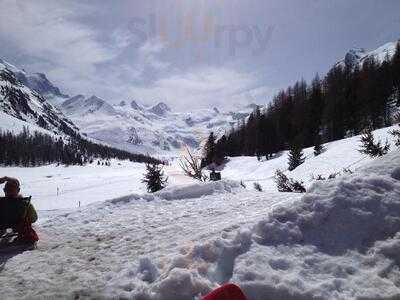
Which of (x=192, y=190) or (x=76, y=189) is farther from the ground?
(x=192, y=190)

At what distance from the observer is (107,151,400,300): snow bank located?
194 inches

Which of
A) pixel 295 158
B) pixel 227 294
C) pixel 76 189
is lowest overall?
pixel 76 189

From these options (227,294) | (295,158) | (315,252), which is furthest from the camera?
(295,158)

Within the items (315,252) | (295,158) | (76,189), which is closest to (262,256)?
(315,252)

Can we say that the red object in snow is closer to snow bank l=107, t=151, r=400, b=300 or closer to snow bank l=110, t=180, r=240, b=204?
snow bank l=107, t=151, r=400, b=300

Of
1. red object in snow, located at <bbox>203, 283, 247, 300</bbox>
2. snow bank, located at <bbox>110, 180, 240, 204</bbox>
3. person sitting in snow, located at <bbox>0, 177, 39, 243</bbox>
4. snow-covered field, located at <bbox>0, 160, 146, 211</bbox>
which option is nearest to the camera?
red object in snow, located at <bbox>203, 283, 247, 300</bbox>

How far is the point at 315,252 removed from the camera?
5551 millimetres

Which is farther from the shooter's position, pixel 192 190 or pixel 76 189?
pixel 76 189

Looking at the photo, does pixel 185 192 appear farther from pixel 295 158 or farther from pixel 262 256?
pixel 295 158

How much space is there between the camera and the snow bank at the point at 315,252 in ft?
16.2

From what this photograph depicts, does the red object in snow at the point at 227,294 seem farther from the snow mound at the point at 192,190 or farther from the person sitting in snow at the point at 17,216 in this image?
the snow mound at the point at 192,190

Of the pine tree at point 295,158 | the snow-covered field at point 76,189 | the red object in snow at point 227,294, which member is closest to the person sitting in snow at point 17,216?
the red object in snow at point 227,294

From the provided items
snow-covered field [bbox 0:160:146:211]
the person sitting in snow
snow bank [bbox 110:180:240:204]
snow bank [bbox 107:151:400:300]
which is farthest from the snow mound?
snow-covered field [bbox 0:160:146:211]

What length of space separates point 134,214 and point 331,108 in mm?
55371
